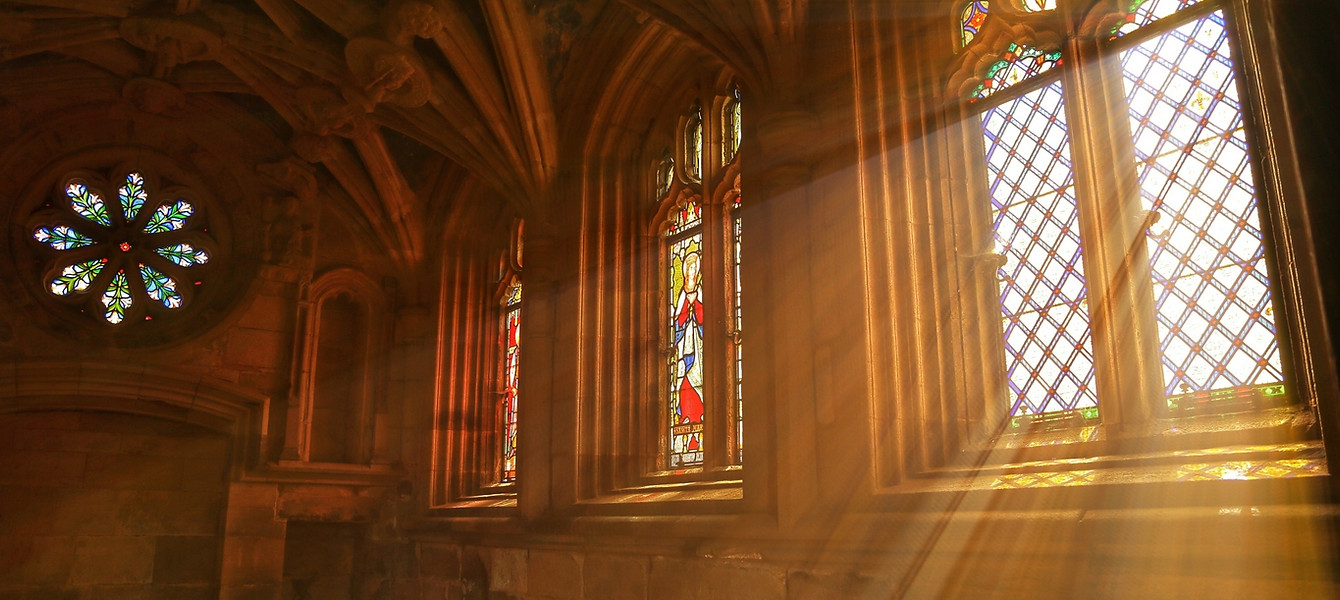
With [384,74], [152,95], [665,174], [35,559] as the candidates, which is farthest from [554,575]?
[152,95]

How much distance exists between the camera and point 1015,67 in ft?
17.7

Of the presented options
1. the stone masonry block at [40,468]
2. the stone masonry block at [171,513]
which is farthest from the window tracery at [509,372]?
the stone masonry block at [40,468]

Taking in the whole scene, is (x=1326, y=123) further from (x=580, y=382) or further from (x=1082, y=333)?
(x=580, y=382)

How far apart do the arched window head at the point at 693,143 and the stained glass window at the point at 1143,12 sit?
3179 millimetres

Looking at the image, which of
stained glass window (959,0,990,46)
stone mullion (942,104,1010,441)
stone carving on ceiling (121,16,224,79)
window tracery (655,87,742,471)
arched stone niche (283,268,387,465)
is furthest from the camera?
arched stone niche (283,268,387,465)

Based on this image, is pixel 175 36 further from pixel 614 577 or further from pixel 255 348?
pixel 614 577

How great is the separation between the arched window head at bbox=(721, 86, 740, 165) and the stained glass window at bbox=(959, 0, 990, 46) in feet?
6.08

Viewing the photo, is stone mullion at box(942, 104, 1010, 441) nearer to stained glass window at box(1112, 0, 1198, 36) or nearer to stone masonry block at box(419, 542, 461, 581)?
stained glass window at box(1112, 0, 1198, 36)

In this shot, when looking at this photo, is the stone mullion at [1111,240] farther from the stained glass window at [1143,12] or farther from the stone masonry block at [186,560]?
the stone masonry block at [186,560]

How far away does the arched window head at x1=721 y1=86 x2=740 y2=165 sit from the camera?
717 cm

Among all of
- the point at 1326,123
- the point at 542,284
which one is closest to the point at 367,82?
the point at 542,284

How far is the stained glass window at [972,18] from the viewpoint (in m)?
5.56

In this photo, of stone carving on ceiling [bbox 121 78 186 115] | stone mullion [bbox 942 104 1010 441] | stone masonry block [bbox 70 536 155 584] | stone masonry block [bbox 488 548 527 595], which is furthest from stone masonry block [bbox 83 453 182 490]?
stone mullion [bbox 942 104 1010 441]

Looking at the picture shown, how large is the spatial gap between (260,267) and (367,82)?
251 cm
